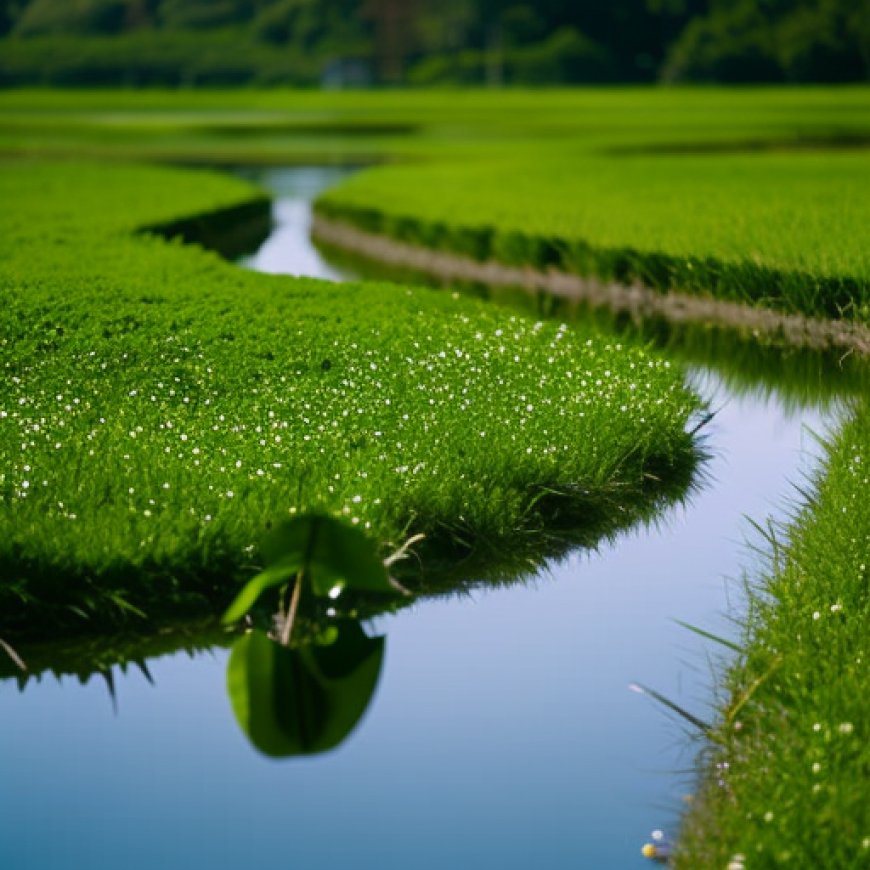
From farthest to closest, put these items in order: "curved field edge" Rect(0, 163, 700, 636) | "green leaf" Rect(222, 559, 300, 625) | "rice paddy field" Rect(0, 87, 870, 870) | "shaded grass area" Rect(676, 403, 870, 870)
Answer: "curved field edge" Rect(0, 163, 700, 636)
"green leaf" Rect(222, 559, 300, 625)
"rice paddy field" Rect(0, 87, 870, 870)
"shaded grass area" Rect(676, 403, 870, 870)

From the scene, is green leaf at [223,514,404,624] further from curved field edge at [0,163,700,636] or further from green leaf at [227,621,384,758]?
curved field edge at [0,163,700,636]

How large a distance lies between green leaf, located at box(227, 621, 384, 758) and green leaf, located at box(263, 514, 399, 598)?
0.83 ft

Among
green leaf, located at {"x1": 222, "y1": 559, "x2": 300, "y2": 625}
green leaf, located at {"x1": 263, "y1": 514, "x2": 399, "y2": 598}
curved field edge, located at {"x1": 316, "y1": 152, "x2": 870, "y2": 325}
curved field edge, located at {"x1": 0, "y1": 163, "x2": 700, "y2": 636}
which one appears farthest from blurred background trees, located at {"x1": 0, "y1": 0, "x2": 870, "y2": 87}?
green leaf, located at {"x1": 222, "y1": 559, "x2": 300, "y2": 625}

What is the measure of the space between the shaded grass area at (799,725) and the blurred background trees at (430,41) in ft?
247

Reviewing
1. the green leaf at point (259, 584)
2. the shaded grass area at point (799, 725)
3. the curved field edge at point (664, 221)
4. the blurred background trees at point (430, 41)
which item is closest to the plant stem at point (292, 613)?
the green leaf at point (259, 584)

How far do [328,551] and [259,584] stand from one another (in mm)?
300

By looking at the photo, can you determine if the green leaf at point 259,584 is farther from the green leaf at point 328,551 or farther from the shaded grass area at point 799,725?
the shaded grass area at point 799,725

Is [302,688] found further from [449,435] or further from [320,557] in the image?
[449,435]

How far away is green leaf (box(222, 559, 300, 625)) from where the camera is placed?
5.55m

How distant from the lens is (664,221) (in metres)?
16.5

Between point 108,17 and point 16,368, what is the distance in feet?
430

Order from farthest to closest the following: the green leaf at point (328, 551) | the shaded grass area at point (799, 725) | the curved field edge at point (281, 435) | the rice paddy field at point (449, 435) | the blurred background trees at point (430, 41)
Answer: the blurred background trees at point (430, 41) → the curved field edge at point (281, 435) → the green leaf at point (328, 551) → the rice paddy field at point (449, 435) → the shaded grass area at point (799, 725)

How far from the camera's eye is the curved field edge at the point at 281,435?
6.04m

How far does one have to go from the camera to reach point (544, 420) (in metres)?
8.00
